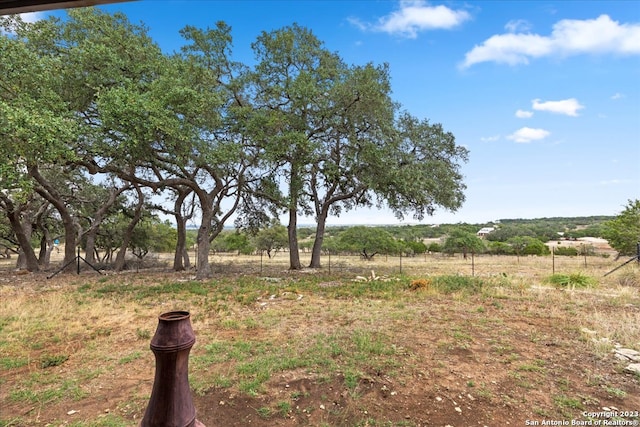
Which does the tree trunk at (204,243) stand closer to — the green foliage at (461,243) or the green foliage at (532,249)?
the green foliage at (461,243)

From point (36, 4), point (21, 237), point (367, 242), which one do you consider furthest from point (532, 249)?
point (21, 237)

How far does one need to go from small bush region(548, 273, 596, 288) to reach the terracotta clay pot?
10.7 m

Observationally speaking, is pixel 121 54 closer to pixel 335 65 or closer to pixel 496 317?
pixel 335 65

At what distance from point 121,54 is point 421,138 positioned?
34.0ft

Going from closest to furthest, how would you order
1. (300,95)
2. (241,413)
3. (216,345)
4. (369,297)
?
(241,413) < (216,345) < (369,297) < (300,95)

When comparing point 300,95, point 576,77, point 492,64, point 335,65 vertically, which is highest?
point 335,65

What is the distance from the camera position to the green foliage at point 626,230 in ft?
49.2

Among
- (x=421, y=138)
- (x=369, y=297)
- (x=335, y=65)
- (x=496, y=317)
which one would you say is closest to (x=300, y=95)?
(x=335, y=65)

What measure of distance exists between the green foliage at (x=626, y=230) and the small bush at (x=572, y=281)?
850 centimetres

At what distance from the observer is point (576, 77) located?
4730mm

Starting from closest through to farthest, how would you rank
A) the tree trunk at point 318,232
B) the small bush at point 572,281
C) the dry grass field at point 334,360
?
1. the dry grass field at point 334,360
2. the small bush at point 572,281
3. the tree trunk at point 318,232

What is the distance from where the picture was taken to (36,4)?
4.53 ft

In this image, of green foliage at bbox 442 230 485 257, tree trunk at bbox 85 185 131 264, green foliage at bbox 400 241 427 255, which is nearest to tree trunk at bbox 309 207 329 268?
tree trunk at bbox 85 185 131 264

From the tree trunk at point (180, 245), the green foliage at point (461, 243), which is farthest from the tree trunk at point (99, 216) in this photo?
the green foliage at point (461, 243)
